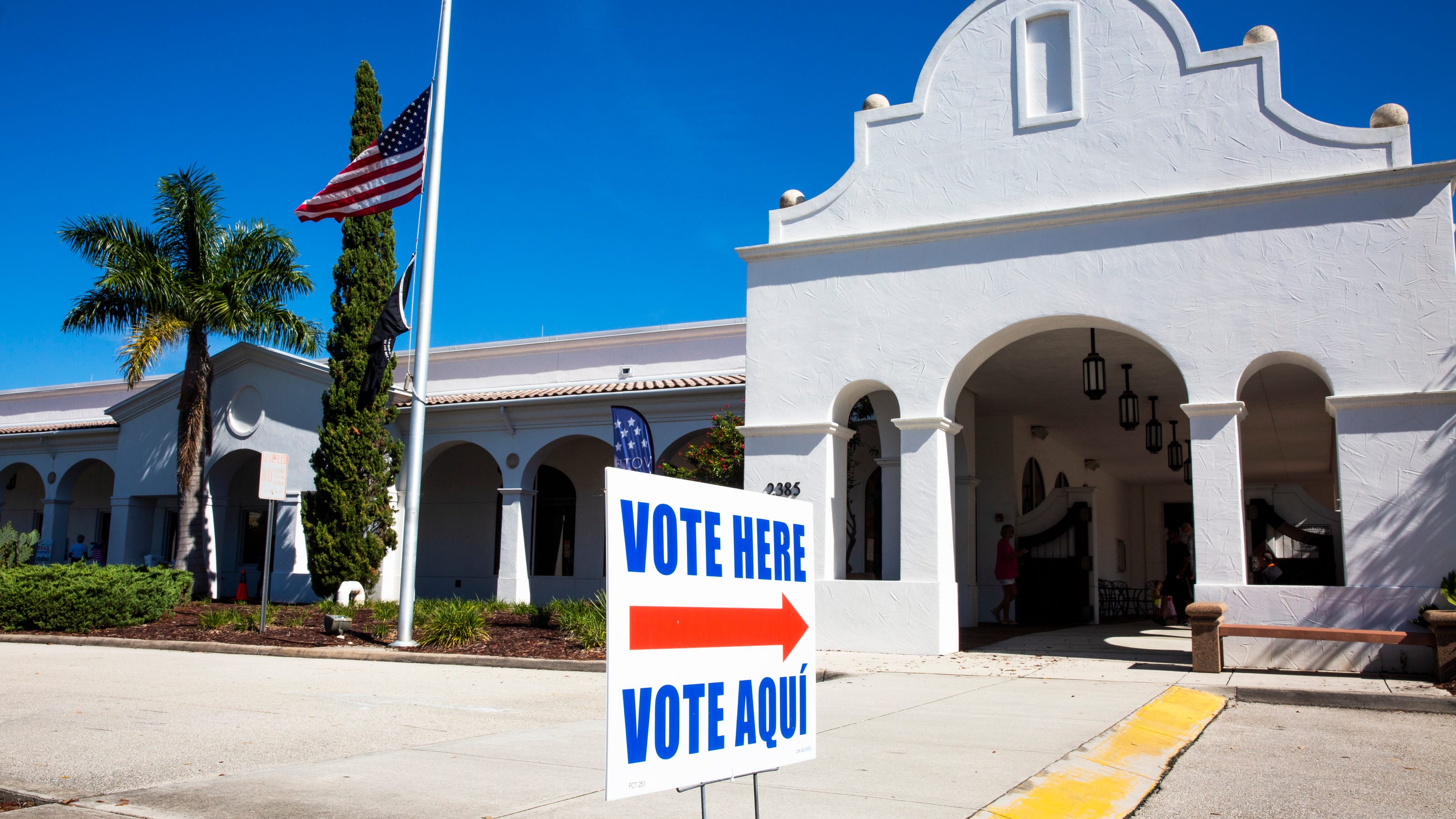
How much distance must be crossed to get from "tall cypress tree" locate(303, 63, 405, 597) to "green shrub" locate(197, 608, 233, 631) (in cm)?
295

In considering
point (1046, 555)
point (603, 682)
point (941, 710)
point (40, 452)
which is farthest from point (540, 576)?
point (941, 710)

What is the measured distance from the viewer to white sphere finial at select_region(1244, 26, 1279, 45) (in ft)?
37.4

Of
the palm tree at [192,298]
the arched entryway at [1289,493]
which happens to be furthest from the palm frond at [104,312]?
the arched entryway at [1289,493]

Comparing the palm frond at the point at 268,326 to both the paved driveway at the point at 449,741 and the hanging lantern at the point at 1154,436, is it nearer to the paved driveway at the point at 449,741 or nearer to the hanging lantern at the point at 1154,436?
the paved driveway at the point at 449,741

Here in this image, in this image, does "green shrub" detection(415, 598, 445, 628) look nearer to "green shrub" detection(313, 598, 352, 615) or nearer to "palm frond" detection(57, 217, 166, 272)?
"green shrub" detection(313, 598, 352, 615)

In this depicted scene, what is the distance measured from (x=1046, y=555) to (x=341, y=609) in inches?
472

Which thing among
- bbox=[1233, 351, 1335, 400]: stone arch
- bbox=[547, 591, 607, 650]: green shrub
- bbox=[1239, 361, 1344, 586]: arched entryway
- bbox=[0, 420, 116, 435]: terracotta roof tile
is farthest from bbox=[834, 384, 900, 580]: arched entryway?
bbox=[0, 420, 116, 435]: terracotta roof tile

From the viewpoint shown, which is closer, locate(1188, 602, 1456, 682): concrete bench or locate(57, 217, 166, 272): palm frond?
locate(1188, 602, 1456, 682): concrete bench

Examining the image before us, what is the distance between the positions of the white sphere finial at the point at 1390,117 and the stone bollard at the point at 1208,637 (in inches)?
214

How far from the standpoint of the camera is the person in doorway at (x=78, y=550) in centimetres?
2631

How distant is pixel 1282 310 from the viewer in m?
10.8

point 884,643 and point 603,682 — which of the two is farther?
point 884,643

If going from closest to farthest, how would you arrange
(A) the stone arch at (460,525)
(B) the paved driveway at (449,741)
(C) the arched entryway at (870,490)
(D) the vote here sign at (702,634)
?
(D) the vote here sign at (702,634) → (B) the paved driveway at (449,741) → (C) the arched entryway at (870,490) → (A) the stone arch at (460,525)

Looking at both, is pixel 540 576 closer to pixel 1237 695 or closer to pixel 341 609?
pixel 341 609
